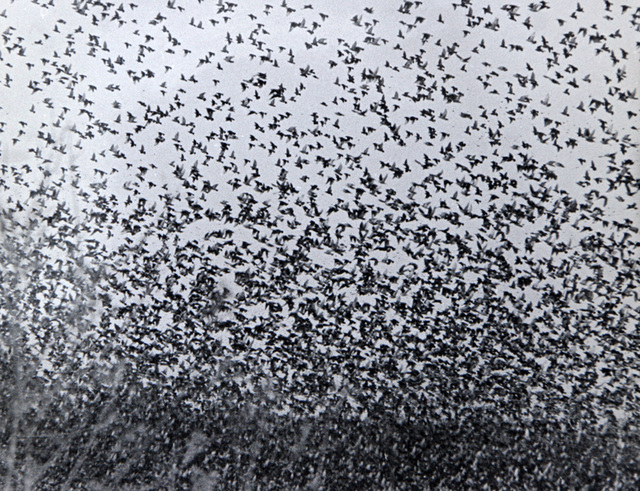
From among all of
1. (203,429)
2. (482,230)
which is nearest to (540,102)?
(482,230)

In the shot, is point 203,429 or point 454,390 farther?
point 203,429

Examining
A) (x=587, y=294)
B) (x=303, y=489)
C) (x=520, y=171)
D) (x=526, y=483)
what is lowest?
(x=303, y=489)

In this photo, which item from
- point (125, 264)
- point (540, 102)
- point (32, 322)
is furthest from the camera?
point (32, 322)

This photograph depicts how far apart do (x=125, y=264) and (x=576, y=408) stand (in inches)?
537

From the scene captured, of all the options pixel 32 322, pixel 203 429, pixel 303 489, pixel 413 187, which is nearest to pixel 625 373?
pixel 413 187

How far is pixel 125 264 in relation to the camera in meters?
16.9

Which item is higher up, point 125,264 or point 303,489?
point 125,264

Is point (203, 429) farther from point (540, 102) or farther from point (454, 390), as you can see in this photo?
point (540, 102)

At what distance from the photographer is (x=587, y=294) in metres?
14.8

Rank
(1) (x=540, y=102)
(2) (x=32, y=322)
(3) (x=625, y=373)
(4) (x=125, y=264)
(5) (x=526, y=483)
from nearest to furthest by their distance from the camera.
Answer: (1) (x=540, y=102) → (3) (x=625, y=373) → (4) (x=125, y=264) → (2) (x=32, y=322) → (5) (x=526, y=483)

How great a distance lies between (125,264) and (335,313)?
6.13 metres

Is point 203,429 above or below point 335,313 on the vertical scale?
below

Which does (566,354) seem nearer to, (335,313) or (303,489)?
(335,313)

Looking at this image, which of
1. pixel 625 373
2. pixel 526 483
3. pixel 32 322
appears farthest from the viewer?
pixel 526 483
